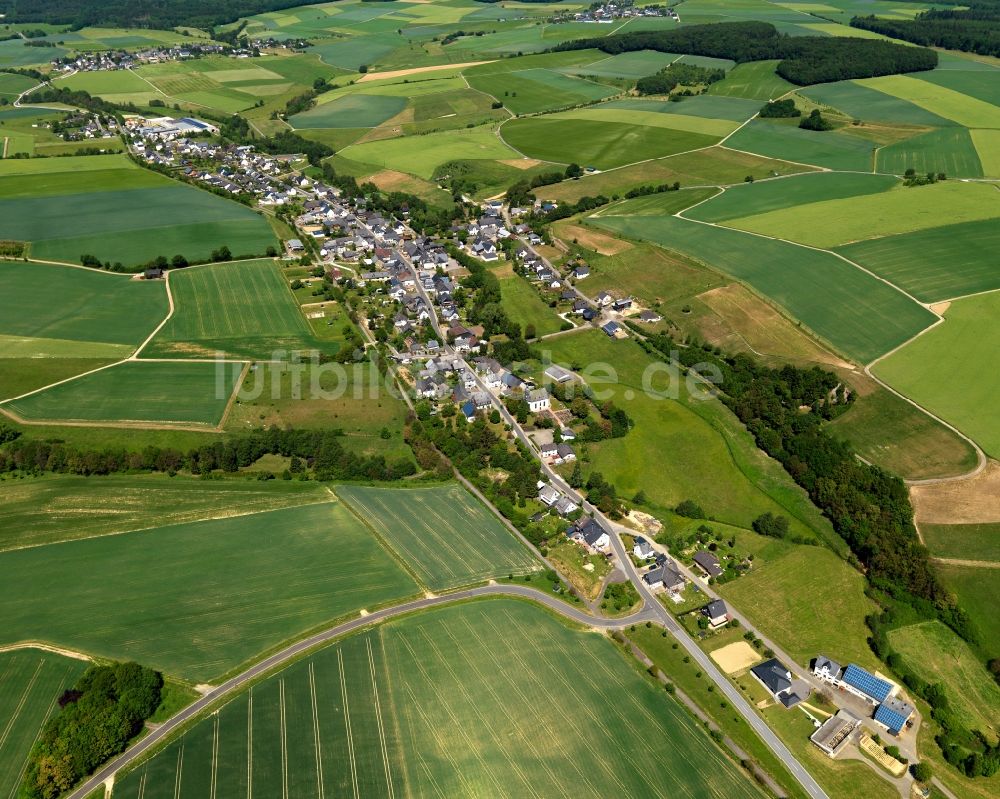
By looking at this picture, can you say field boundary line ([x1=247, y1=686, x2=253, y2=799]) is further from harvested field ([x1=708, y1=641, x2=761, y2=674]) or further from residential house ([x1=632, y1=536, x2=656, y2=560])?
harvested field ([x1=708, y1=641, x2=761, y2=674])

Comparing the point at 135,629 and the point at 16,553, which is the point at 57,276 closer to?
the point at 16,553

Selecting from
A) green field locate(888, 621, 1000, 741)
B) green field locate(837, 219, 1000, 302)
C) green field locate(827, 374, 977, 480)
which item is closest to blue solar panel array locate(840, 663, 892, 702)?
green field locate(888, 621, 1000, 741)

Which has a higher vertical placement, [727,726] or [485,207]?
[485,207]

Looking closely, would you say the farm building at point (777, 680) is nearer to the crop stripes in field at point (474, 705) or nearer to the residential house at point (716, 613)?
the residential house at point (716, 613)

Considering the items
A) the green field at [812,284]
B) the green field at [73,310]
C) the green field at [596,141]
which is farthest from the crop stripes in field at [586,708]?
the green field at [596,141]

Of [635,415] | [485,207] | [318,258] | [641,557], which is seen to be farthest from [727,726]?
[485,207]
